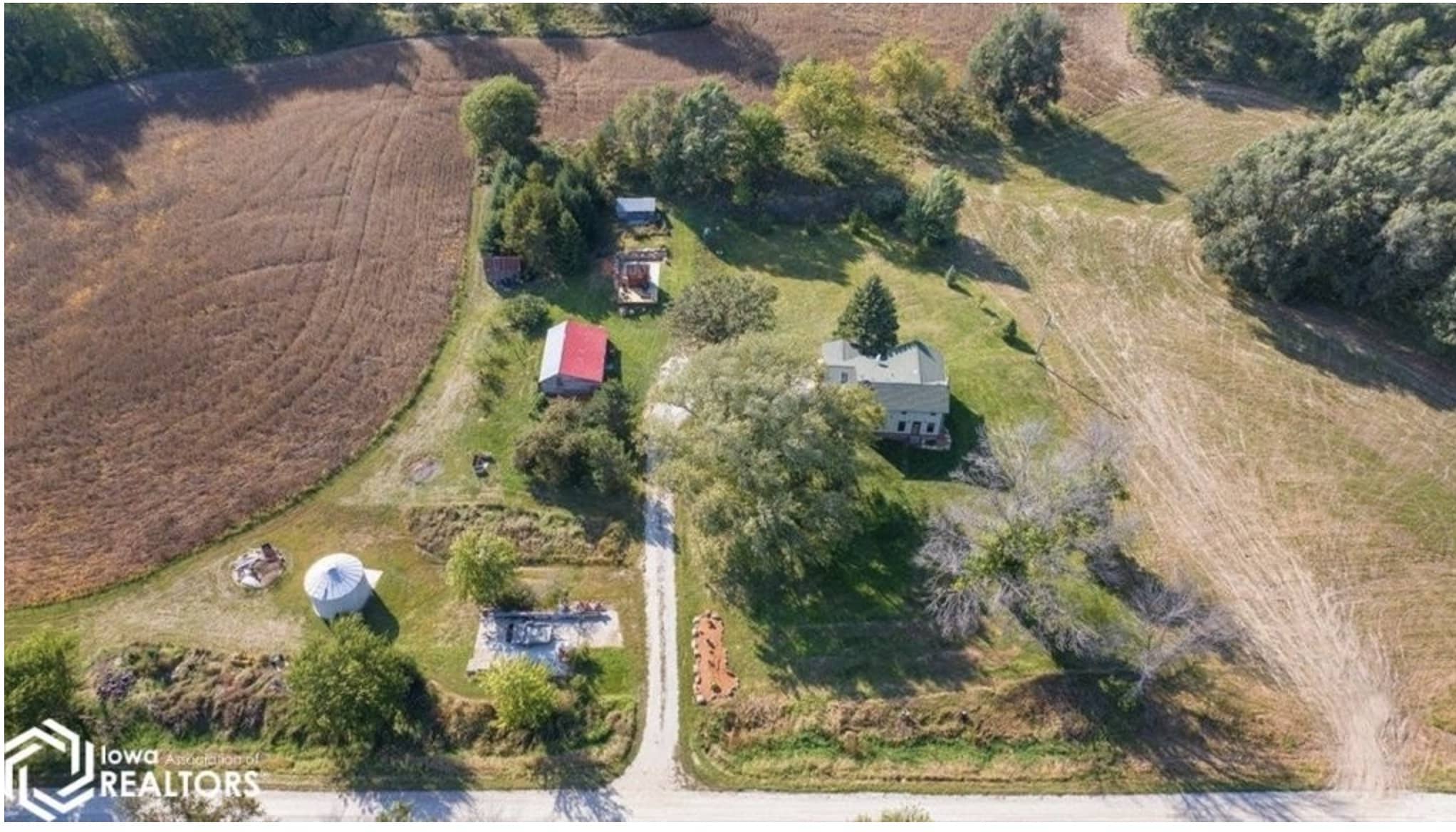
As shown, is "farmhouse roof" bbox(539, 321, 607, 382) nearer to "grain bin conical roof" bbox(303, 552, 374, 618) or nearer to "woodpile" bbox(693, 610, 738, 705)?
"grain bin conical roof" bbox(303, 552, 374, 618)

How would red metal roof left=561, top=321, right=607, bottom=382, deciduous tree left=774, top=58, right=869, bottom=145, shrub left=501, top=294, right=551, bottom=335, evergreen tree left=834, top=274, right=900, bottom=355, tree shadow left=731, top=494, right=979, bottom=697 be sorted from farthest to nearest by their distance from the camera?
deciduous tree left=774, top=58, right=869, bottom=145
shrub left=501, top=294, right=551, bottom=335
red metal roof left=561, top=321, right=607, bottom=382
evergreen tree left=834, top=274, right=900, bottom=355
tree shadow left=731, top=494, right=979, bottom=697

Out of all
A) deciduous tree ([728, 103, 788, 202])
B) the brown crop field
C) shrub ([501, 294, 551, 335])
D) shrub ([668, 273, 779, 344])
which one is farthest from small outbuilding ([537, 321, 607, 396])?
deciduous tree ([728, 103, 788, 202])

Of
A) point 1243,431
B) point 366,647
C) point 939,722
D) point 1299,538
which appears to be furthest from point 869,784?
point 1243,431

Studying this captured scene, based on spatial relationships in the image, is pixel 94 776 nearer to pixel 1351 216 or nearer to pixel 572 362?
pixel 572 362

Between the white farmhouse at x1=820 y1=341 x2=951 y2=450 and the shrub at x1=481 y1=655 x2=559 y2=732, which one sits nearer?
the shrub at x1=481 y1=655 x2=559 y2=732

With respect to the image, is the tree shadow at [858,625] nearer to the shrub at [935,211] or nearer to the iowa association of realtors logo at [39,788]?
the shrub at [935,211]

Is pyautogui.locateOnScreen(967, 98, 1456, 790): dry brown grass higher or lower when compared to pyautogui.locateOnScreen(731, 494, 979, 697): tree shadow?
higher

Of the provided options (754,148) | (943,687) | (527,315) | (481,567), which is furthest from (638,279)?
(943,687)
